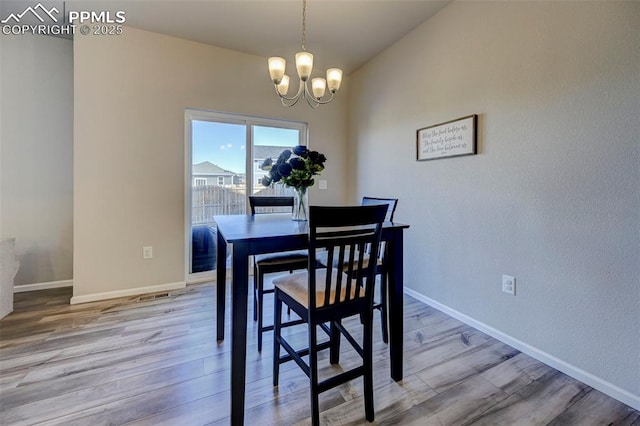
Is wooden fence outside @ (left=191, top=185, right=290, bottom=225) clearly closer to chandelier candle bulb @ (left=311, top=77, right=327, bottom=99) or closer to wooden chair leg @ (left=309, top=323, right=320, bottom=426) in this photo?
chandelier candle bulb @ (left=311, top=77, right=327, bottom=99)

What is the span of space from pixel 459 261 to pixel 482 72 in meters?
1.46

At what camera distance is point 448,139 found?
229cm

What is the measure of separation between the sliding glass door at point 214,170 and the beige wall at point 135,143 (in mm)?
144

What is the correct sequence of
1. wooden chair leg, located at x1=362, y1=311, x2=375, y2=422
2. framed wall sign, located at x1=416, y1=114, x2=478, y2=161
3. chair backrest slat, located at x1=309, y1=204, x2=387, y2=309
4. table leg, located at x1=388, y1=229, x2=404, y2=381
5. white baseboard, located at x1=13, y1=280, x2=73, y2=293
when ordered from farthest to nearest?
white baseboard, located at x1=13, y1=280, x2=73, y2=293 < framed wall sign, located at x1=416, y1=114, x2=478, y2=161 < table leg, located at x1=388, y1=229, x2=404, y2=381 < wooden chair leg, located at x1=362, y1=311, x2=375, y2=422 < chair backrest slat, located at x1=309, y1=204, x2=387, y2=309

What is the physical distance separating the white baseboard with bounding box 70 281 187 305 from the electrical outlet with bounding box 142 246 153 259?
0.31 m

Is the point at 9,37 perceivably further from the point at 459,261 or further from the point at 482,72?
the point at 459,261

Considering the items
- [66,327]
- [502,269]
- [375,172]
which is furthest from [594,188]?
[66,327]

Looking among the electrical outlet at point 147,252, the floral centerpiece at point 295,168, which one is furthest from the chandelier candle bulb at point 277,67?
the electrical outlet at point 147,252

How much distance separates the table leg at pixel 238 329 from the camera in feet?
3.79

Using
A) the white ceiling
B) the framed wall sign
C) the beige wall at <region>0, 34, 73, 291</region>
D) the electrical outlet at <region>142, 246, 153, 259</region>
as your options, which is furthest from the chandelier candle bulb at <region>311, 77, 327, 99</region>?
the beige wall at <region>0, 34, 73, 291</region>

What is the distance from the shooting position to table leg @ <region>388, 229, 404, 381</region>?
5.01 feet

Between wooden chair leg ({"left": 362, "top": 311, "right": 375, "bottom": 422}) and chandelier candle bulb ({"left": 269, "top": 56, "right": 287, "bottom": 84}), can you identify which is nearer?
wooden chair leg ({"left": 362, "top": 311, "right": 375, "bottom": 422})

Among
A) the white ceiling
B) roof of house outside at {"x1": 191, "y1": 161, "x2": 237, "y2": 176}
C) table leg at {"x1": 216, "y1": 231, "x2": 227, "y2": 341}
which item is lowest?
table leg at {"x1": 216, "y1": 231, "x2": 227, "y2": 341}

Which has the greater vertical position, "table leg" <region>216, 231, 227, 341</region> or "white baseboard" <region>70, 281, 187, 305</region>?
"table leg" <region>216, 231, 227, 341</region>
